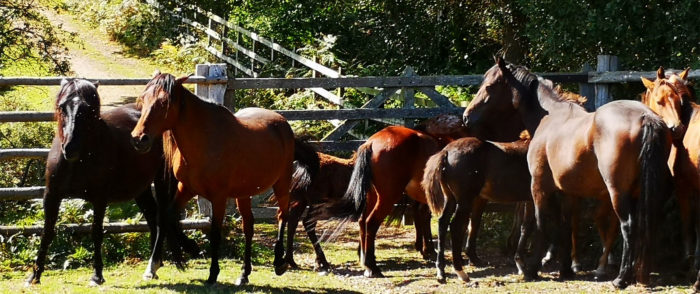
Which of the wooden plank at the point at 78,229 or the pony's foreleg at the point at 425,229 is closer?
the wooden plank at the point at 78,229

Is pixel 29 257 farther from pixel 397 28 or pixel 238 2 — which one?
pixel 238 2

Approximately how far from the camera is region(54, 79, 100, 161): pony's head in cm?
827

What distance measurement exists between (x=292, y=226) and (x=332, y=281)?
1049mm

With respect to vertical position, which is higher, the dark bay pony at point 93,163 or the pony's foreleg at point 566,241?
the dark bay pony at point 93,163

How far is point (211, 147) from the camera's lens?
8648mm

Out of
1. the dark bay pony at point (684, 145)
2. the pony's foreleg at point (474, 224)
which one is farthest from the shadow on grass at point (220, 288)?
the dark bay pony at point (684, 145)

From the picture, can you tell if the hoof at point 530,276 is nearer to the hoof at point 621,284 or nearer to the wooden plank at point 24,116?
the hoof at point 621,284

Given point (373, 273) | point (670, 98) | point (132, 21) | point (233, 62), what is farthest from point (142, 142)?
point (132, 21)

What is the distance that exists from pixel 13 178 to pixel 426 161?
5.72m

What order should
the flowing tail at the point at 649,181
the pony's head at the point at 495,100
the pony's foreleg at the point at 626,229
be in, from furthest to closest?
the pony's head at the point at 495,100 → the pony's foreleg at the point at 626,229 → the flowing tail at the point at 649,181

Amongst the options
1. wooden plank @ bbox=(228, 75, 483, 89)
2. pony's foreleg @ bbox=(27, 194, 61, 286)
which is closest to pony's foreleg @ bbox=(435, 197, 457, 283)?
wooden plank @ bbox=(228, 75, 483, 89)

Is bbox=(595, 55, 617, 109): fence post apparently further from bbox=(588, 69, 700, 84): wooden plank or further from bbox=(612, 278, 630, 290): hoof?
bbox=(612, 278, 630, 290): hoof

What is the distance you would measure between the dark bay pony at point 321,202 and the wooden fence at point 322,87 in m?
0.42

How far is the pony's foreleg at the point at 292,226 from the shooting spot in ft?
33.2
